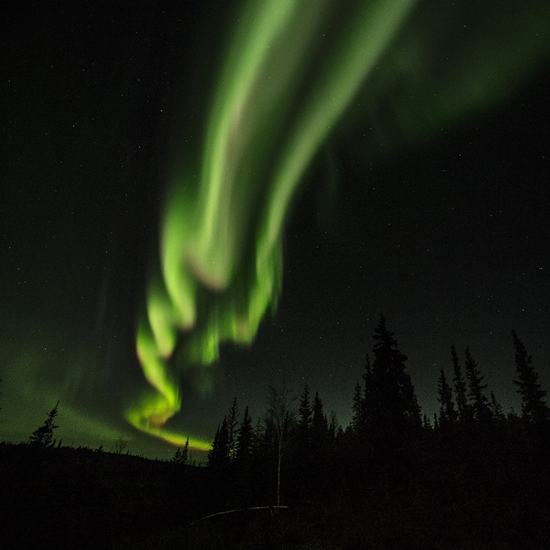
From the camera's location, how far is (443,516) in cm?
2117

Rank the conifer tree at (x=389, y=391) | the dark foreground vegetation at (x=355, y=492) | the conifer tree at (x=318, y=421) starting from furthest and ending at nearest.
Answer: the conifer tree at (x=318, y=421) < the conifer tree at (x=389, y=391) < the dark foreground vegetation at (x=355, y=492)

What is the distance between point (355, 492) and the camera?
3106 cm

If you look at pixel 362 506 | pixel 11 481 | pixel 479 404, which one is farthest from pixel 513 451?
pixel 11 481

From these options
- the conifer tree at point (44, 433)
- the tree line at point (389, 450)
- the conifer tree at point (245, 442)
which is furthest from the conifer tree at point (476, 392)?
the conifer tree at point (44, 433)

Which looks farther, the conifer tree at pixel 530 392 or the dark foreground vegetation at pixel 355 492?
the conifer tree at pixel 530 392

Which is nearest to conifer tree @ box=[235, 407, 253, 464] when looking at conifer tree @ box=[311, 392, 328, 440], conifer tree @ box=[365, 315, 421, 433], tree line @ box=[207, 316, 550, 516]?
tree line @ box=[207, 316, 550, 516]

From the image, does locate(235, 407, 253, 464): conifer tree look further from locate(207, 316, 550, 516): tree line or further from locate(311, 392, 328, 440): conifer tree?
locate(311, 392, 328, 440): conifer tree

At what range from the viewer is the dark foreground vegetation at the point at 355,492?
1906cm

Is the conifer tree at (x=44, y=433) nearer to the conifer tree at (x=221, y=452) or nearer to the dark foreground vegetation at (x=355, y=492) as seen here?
the dark foreground vegetation at (x=355, y=492)

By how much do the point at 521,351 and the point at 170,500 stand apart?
188ft

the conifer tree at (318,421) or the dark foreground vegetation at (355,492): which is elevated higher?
the conifer tree at (318,421)

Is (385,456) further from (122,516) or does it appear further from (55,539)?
(122,516)

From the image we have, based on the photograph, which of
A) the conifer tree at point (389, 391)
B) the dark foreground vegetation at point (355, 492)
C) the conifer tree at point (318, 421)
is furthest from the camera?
the conifer tree at point (318, 421)

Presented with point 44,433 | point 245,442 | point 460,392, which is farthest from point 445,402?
point 44,433
